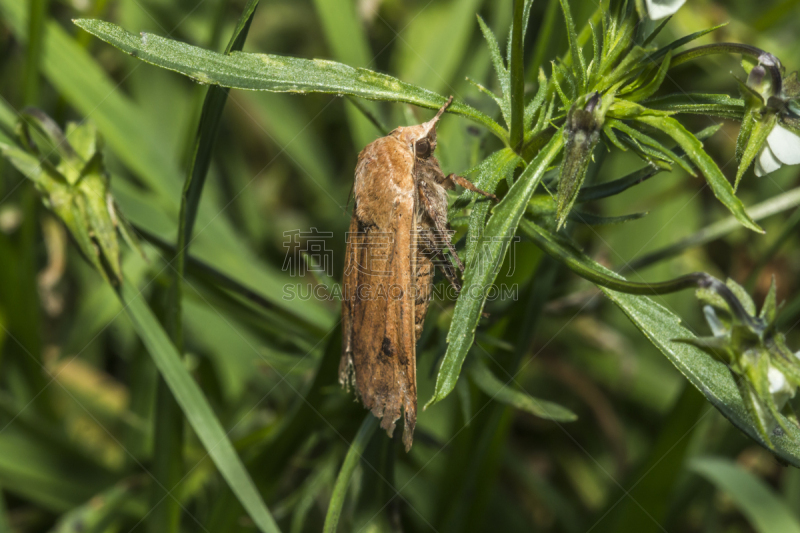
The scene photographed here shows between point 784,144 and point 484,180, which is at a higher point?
point 484,180

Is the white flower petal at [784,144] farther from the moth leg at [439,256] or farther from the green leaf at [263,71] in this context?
the moth leg at [439,256]

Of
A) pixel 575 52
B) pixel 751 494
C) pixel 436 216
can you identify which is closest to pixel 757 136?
pixel 575 52

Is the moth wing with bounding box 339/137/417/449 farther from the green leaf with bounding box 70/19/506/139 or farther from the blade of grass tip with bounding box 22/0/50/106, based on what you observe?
the blade of grass tip with bounding box 22/0/50/106

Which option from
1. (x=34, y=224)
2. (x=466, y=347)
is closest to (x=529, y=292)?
(x=466, y=347)

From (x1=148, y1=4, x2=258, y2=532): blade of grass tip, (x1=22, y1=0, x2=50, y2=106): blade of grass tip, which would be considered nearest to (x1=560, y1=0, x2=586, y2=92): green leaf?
(x1=148, y1=4, x2=258, y2=532): blade of grass tip

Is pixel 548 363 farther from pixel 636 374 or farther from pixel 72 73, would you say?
pixel 72 73

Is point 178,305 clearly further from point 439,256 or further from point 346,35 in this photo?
point 346,35
